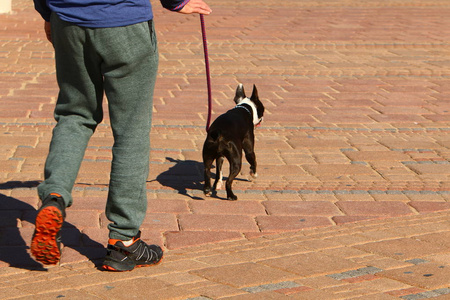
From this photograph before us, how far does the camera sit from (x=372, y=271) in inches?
155

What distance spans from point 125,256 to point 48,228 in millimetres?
595

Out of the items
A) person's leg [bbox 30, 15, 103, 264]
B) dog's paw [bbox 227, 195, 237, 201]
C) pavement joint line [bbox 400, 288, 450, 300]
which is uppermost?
person's leg [bbox 30, 15, 103, 264]

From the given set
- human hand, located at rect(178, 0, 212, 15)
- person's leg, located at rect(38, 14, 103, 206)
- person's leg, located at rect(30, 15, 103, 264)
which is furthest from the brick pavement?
human hand, located at rect(178, 0, 212, 15)

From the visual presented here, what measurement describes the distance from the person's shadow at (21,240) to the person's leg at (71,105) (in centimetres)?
58

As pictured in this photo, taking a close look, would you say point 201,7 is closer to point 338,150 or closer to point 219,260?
point 219,260

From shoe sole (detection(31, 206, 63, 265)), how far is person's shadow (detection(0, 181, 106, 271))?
518 millimetres

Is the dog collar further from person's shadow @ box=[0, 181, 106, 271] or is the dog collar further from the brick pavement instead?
person's shadow @ box=[0, 181, 106, 271]

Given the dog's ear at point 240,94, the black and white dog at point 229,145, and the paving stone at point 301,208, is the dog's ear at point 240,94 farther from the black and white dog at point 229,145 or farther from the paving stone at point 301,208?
the paving stone at point 301,208

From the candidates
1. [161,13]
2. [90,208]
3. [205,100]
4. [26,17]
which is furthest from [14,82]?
[161,13]

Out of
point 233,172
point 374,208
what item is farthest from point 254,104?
point 374,208

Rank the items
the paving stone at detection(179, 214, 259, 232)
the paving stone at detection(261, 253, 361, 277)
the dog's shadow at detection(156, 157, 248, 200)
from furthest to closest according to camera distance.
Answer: the dog's shadow at detection(156, 157, 248, 200) → the paving stone at detection(179, 214, 259, 232) → the paving stone at detection(261, 253, 361, 277)

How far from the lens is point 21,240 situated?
432cm

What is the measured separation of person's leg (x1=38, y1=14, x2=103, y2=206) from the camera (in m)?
3.54

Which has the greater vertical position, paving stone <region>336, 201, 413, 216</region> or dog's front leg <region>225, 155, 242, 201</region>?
paving stone <region>336, 201, 413, 216</region>
